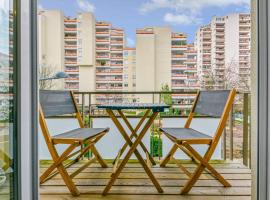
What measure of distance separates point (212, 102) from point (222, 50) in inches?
84.2

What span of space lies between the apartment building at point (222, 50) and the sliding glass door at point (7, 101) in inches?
142

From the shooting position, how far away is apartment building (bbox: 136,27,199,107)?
179 inches

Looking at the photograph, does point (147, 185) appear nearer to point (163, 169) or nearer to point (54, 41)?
point (163, 169)

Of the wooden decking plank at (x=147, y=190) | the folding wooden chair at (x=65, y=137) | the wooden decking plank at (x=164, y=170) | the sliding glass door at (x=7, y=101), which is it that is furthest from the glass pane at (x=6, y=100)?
the wooden decking plank at (x=164, y=170)

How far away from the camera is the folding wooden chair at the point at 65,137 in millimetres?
2143

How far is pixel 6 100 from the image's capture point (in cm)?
121

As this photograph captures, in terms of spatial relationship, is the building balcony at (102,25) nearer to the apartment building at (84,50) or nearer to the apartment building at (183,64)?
the apartment building at (84,50)

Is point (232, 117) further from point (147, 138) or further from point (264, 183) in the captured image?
point (264, 183)

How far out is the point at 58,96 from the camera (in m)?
2.76

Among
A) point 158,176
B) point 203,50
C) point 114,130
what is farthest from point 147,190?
point 203,50

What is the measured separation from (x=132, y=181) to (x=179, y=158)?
96cm

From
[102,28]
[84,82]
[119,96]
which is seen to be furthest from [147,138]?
[102,28]

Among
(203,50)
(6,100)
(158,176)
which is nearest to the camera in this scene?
(6,100)

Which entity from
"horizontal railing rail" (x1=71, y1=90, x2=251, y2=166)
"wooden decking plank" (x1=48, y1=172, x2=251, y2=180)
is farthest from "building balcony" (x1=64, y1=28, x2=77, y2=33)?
"wooden decking plank" (x1=48, y1=172, x2=251, y2=180)
